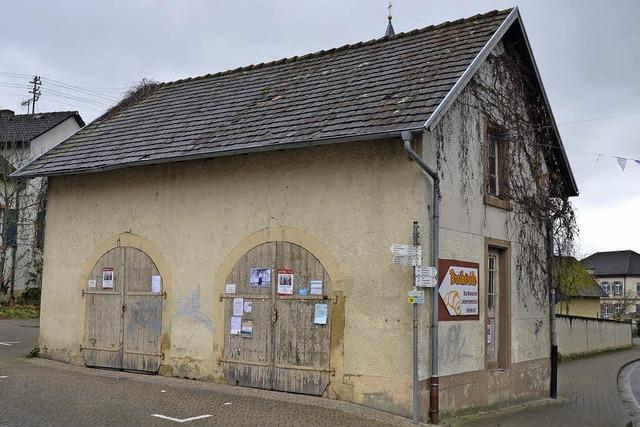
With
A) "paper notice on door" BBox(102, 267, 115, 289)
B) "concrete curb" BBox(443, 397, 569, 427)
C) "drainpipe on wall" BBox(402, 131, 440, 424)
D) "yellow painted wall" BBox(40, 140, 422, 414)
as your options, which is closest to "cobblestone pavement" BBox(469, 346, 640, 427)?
"concrete curb" BBox(443, 397, 569, 427)

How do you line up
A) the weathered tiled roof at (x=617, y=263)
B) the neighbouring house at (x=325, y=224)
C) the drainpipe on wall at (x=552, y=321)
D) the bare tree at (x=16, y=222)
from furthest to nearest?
1. the weathered tiled roof at (x=617, y=263)
2. the bare tree at (x=16, y=222)
3. the drainpipe on wall at (x=552, y=321)
4. the neighbouring house at (x=325, y=224)

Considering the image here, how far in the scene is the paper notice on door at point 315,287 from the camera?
35.7 ft

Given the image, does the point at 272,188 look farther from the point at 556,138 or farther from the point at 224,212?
the point at 556,138

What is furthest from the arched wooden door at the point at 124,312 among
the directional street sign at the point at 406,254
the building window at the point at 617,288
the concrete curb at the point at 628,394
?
the building window at the point at 617,288

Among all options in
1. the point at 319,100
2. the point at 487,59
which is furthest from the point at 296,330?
the point at 487,59

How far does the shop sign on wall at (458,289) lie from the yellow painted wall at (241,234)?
767 millimetres

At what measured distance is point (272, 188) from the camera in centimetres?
1154

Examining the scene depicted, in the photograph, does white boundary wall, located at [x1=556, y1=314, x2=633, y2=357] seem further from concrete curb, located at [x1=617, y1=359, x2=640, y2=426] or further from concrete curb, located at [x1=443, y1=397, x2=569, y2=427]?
concrete curb, located at [x1=443, y1=397, x2=569, y2=427]

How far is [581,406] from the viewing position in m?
14.0

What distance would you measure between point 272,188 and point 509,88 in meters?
5.00


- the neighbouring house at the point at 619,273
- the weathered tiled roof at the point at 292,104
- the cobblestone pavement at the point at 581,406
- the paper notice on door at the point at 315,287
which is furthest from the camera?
the neighbouring house at the point at 619,273

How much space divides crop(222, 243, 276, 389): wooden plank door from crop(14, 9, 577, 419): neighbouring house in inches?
1.1

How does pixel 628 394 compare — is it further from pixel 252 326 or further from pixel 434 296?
pixel 252 326

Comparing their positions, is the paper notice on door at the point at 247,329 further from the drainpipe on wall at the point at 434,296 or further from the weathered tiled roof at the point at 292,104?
the drainpipe on wall at the point at 434,296
